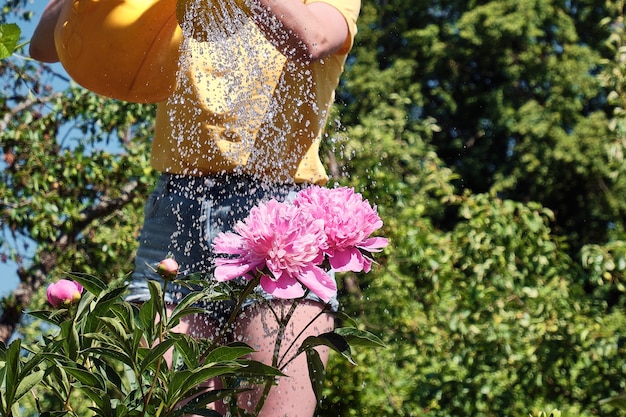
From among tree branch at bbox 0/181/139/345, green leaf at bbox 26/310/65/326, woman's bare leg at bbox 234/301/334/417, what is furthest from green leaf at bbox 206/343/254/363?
tree branch at bbox 0/181/139/345

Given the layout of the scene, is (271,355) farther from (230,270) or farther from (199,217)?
(230,270)

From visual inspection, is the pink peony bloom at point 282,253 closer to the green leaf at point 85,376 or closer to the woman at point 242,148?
the green leaf at point 85,376

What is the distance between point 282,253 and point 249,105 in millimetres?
529

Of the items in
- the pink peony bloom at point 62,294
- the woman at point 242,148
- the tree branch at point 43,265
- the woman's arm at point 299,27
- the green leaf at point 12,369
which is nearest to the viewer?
the green leaf at point 12,369

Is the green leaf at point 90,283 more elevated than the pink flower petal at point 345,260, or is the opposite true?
the pink flower petal at point 345,260

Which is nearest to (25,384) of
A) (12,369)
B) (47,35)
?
(12,369)

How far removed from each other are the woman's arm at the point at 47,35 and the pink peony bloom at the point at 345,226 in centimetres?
70

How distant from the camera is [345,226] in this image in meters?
1.03

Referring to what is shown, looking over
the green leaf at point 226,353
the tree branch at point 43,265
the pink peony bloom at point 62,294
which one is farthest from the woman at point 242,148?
the tree branch at point 43,265

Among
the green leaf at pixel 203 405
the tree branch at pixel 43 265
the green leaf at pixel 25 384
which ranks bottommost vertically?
the tree branch at pixel 43 265

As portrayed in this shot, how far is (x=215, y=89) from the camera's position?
1.46 metres

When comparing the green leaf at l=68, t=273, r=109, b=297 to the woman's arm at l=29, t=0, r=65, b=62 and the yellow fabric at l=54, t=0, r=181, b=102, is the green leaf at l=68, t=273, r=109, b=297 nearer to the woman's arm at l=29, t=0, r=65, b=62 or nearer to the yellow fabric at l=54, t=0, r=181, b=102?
the yellow fabric at l=54, t=0, r=181, b=102

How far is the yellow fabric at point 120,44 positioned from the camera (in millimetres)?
1320

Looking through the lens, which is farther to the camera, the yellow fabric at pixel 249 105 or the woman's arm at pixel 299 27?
the yellow fabric at pixel 249 105
